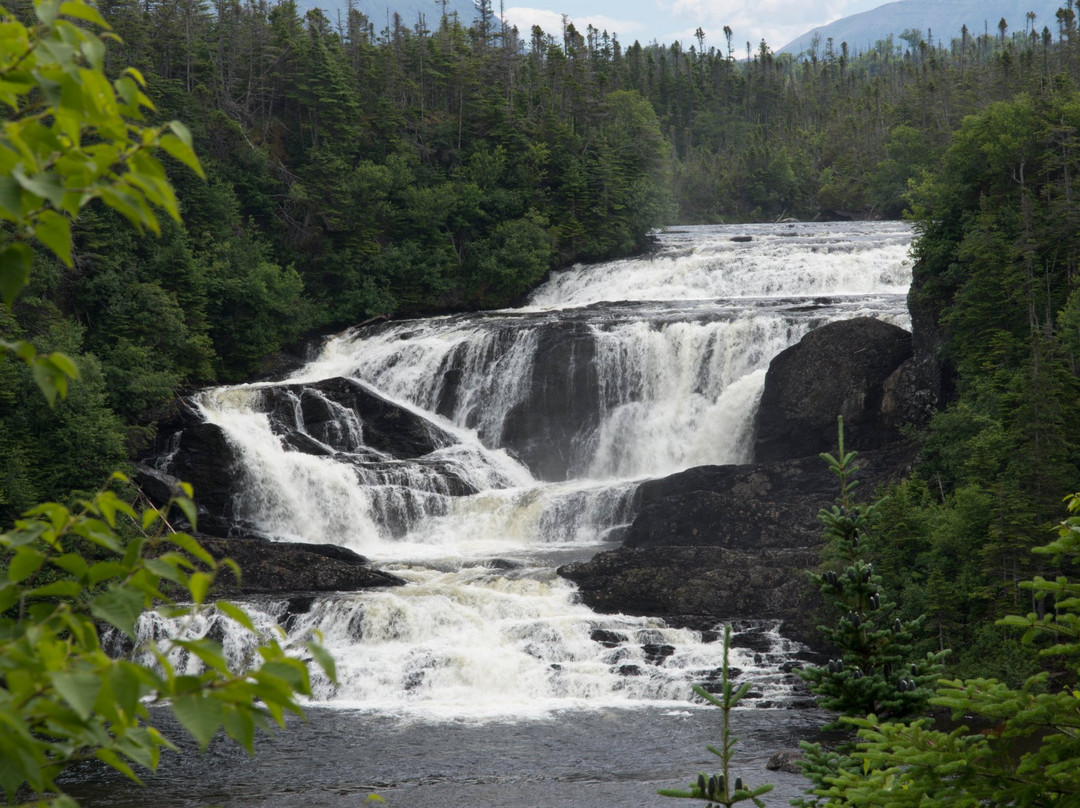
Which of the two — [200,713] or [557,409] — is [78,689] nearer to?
[200,713]

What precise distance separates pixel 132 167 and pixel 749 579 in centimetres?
2138

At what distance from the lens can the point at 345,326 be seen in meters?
44.8

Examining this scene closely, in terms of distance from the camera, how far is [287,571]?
25.0m

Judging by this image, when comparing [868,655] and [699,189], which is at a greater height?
[699,189]

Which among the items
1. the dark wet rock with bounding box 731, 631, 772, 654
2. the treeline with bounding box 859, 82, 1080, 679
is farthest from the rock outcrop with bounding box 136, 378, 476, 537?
the treeline with bounding box 859, 82, 1080, 679

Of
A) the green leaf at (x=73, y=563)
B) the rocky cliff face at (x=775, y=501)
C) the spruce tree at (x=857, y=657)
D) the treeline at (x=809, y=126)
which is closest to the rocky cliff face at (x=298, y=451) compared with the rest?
the rocky cliff face at (x=775, y=501)

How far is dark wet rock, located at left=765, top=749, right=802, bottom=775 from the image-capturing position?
1595cm

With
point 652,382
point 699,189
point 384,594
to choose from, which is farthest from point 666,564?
point 699,189

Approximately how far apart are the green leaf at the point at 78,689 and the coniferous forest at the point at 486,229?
1877 centimetres

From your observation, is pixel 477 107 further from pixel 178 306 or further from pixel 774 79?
pixel 774 79

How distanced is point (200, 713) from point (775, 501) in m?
24.7

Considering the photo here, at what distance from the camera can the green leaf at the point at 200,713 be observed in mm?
2324

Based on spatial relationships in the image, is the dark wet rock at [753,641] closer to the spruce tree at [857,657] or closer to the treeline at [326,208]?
the treeline at [326,208]

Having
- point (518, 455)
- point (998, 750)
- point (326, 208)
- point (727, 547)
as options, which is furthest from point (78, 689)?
point (326, 208)
